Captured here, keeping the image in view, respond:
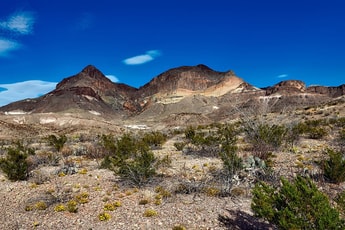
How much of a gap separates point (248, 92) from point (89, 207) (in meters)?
132

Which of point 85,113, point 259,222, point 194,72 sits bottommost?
point 259,222

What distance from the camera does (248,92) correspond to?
135750 mm

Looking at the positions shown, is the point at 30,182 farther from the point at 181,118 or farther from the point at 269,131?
the point at 181,118

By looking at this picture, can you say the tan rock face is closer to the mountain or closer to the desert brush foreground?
the mountain

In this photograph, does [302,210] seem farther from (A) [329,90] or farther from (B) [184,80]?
(B) [184,80]

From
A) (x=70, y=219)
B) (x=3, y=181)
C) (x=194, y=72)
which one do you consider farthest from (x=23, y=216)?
(x=194, y=72)

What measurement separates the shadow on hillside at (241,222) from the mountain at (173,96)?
281ft

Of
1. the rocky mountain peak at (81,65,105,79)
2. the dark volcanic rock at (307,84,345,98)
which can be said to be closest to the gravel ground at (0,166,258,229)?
the dark volcanic rock at (307,84,345,98)

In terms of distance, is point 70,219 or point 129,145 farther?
point 129,145

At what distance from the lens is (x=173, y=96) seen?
15125 centimetres

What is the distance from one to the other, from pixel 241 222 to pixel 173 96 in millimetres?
143679

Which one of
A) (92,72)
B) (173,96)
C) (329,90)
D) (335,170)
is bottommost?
(335,170)

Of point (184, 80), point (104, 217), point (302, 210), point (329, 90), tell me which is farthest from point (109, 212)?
point (184, 80)

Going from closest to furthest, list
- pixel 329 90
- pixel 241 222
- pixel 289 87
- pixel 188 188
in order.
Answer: pixel 241 222, pixel 188 188, pixel 289 87, pixel 329 90
